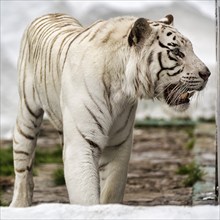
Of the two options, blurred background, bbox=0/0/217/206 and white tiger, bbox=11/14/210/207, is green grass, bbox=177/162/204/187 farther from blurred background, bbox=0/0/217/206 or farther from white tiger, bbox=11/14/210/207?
white tiger, bbox=11/14/210/207

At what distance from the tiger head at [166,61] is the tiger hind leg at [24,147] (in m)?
0.78

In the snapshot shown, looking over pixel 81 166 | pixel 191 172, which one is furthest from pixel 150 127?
pixel 81 166

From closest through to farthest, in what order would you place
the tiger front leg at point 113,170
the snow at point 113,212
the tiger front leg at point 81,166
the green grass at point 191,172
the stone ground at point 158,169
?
the snow at point 113,212 < the tiger front leg at point 81,166 < the tiger front leg at point 113,170 < the stone ground at point 158,169 < the green grass at point 191,172

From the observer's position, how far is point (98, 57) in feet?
13.7

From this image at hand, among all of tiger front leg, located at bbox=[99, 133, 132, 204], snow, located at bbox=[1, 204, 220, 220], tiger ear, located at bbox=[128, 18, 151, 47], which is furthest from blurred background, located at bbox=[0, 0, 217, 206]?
snow, located at bbox=[1, 204, 220, 220]

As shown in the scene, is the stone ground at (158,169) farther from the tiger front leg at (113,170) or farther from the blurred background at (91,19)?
the tiger front leg at (113,170)

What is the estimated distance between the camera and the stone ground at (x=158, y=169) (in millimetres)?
5676

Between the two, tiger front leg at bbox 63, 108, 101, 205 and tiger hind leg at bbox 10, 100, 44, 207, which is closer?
tiger front leg at bbox 63, 108, 101, 205

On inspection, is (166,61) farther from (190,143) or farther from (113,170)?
(190,143)

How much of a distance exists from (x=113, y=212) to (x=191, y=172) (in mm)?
3202

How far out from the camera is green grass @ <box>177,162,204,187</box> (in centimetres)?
612

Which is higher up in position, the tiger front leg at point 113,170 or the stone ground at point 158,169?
the tiger front leg at point 113,170

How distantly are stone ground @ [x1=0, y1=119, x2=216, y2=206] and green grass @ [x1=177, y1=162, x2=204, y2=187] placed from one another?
33 millimetres

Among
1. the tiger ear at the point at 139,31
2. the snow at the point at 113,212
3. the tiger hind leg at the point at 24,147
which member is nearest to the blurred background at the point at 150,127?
the tiger hind leg at the point at 24,147
